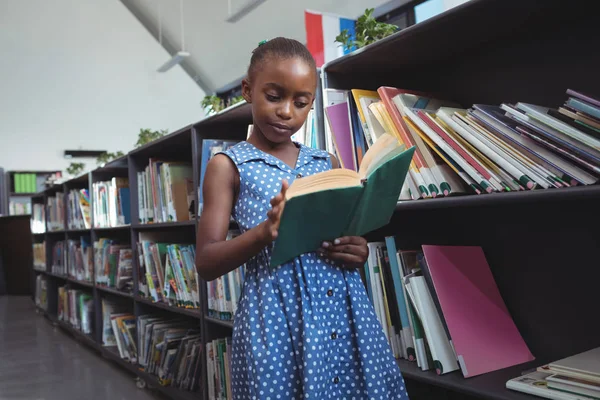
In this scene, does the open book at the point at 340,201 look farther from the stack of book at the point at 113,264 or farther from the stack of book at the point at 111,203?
the stack of book at the point at 111,203

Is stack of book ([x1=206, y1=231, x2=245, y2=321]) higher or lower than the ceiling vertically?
lower

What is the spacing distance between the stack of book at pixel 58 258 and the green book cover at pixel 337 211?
4498 millimetres

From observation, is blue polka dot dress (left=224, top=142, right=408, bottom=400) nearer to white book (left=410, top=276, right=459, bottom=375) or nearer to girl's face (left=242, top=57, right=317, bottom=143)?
girl's face (left=242, top=57, right=317, bottom=143)

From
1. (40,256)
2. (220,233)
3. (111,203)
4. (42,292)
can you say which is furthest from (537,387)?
(40,256)

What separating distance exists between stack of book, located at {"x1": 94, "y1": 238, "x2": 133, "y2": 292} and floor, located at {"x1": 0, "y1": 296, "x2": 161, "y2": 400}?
1.82ft

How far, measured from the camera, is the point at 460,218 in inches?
61.4

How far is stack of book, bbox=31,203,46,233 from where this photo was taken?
587 centimetres

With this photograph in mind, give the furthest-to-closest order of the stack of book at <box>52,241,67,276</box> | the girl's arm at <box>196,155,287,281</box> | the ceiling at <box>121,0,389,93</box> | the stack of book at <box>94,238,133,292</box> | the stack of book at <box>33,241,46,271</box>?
the ceiling at <box>121,0,389,93</box>
the stack of book at <box>33,241,46,271</box>
the stack of book at <box>52,241,67,276</box>
the stack of book at <box>94,238,133,292</box>
the girl's arm at <box>196,155,287,281</box>

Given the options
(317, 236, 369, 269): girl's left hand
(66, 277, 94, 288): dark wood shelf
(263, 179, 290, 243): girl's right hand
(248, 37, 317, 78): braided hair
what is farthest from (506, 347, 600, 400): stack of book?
(66, 277, 94, 288): dark wood shelf

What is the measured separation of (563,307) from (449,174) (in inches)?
18.8

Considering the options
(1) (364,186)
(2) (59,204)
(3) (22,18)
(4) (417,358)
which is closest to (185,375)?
(4) (417,358)

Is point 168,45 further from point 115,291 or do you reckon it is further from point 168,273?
point 168,273

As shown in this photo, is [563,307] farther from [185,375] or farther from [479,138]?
[185,375]

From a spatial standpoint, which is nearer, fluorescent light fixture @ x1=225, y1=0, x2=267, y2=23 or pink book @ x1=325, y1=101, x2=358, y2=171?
pink book @ x1=325, y1=101, x2=358, y2=171
